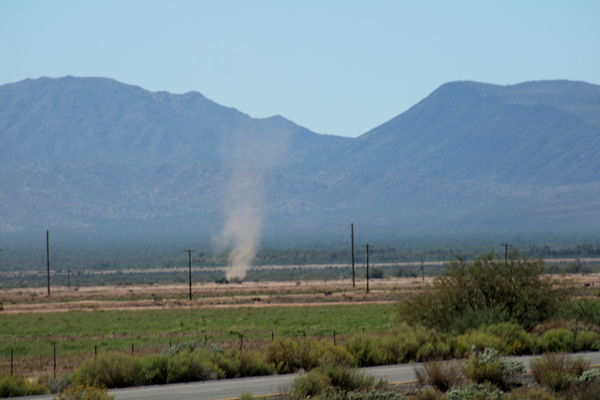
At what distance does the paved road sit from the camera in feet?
56.5

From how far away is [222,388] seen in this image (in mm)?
18359

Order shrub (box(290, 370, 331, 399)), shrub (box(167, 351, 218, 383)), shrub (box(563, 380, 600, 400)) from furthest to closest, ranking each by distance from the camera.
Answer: shrub (box(167, 351, 218, 383)), shrub (box(290, 370, 331, 399)), shrub (box(563, 380, 600, 400))

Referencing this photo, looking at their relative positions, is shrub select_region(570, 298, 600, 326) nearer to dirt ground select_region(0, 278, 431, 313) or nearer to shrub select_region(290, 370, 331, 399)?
shrub select_region(290, 370, 331, 399)

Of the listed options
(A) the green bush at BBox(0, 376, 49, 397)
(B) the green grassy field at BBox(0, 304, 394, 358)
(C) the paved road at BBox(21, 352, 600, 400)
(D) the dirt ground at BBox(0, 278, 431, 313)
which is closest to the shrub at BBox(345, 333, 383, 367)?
(C) the paved road at BBox(21, 352, 600, 400)

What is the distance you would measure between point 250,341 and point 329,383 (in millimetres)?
15612

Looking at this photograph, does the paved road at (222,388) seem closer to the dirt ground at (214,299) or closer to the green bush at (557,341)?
the green bush at (557,341)

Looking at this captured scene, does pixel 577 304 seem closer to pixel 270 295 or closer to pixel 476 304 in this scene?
Result: pixel 476 304

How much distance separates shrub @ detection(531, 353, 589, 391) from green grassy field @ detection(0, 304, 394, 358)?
16.4 meters

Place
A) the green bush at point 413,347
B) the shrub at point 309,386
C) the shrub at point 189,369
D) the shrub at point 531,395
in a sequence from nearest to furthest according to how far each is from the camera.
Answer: the shrub at point 531,395 < the shrub at point 309,386 < the shrub at point 189,369 < the green bush at point 413,347

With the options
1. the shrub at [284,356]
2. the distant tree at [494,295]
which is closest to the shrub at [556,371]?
the shrub at [284,356]

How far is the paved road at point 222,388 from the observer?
17219 millimetres

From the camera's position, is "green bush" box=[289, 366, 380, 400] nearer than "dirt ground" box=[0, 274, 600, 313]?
Yes

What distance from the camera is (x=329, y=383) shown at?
663 inches

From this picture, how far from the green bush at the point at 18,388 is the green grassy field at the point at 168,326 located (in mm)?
10651
